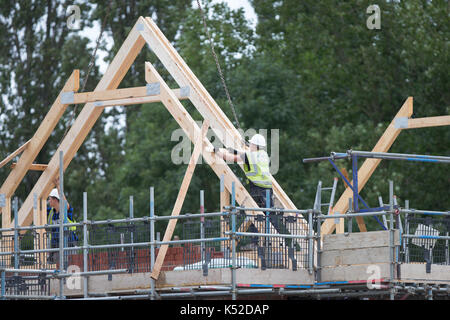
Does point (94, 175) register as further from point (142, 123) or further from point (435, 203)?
point (435, 203)

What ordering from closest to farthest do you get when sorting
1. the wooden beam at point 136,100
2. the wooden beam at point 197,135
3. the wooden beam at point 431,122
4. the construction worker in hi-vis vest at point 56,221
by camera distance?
the wooden beam at point 197,135
the construction worker in hi-vis vest at point 56,221
the wooden beam at point 136,100
the wooden beam at point 431,122

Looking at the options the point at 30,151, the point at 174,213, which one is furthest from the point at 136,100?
the point at 174,213

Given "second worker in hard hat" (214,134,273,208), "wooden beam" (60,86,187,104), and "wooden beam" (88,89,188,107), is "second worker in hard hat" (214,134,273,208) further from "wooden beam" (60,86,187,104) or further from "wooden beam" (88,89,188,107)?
"wooden beam" (60,86,187,104)

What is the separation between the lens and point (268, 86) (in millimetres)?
37531

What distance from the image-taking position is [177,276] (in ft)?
56.6

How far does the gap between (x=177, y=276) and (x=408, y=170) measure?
1825cm

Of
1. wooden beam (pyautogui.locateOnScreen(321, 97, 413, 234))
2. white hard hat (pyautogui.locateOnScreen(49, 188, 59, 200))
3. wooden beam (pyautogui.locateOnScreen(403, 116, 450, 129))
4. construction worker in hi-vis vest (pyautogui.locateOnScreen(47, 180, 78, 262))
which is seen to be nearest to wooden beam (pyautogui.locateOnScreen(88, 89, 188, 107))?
white hard hat (pyautogui.locateOnScreen(49, 188, 59, 200))

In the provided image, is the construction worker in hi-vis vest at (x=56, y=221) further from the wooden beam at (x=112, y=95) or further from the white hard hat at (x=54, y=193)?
the wooden beam at (x=112, y=95)

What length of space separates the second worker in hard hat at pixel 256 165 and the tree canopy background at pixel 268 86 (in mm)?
14549

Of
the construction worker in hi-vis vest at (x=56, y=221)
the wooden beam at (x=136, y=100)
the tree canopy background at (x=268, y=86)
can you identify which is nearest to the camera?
the construction worker in hi-vis vest at (x=56, y=221)

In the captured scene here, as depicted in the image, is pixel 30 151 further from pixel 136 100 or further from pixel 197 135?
pixel 197 135

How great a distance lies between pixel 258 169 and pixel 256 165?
0.28ft

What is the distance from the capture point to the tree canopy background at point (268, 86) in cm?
3447

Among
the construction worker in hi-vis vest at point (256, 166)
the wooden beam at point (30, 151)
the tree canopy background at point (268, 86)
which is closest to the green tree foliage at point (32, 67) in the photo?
the tree canopy background at point (268, 86)
